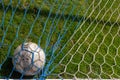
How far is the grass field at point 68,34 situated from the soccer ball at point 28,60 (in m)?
0.18

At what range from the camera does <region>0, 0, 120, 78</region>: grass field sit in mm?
3406

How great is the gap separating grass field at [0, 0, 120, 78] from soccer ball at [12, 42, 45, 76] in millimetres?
183

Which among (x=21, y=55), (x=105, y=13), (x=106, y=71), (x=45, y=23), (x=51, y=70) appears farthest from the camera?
(x=105, y=13)

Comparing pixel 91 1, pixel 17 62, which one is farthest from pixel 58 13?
pixel 17 62

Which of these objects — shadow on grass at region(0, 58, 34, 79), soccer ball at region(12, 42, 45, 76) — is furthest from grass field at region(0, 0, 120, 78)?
soccer ball at region(12, 42, 45, 76)

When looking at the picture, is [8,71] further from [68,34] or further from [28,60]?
[68,34]

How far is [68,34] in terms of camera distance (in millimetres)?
3682

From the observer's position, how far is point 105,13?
13.4 ft

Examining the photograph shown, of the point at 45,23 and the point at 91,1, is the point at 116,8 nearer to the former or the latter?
the point at 91,1

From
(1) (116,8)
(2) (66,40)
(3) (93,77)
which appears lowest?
(3) (93,77)

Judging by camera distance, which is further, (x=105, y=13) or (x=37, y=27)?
(x=105, y=13)

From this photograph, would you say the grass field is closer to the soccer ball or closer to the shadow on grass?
the shadow on grass

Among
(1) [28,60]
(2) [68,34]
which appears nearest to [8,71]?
(1) [28,60]

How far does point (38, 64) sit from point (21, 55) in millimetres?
171
